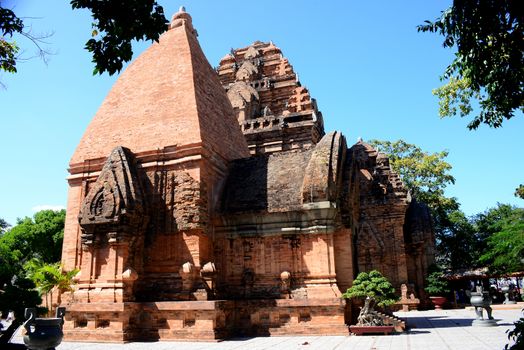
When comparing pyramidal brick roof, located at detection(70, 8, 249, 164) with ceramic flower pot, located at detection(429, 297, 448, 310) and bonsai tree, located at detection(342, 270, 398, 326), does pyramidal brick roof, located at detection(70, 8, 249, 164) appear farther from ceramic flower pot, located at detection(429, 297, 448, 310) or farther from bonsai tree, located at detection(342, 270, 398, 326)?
ceramic flower pot, located at detection(429, 297, 448, 310)

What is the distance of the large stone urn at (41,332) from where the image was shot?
9039 millimetres

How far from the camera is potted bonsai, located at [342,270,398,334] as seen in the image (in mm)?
12773

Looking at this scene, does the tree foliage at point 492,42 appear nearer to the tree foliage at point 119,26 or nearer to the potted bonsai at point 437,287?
the tree foliage at point 119,26

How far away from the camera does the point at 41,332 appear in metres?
9.13

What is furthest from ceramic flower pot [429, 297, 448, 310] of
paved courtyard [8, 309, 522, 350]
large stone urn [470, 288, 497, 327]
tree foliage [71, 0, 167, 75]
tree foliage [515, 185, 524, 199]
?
tree foliage [71, 0, 167, 75]

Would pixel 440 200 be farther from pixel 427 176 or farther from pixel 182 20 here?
pixel 182 20

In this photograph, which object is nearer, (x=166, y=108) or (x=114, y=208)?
(x=114, y=208)

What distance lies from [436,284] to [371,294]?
15210mm

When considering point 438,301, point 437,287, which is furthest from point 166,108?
point 438,301

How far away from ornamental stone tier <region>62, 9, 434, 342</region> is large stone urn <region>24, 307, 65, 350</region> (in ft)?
11.6

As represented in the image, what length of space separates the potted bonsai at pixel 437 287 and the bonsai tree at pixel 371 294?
14.2 meters

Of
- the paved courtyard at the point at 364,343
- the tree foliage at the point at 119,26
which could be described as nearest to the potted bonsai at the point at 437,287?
the paved courtyard at the point at 364,343

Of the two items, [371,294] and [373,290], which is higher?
[373,290]

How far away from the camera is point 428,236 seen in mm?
26328
